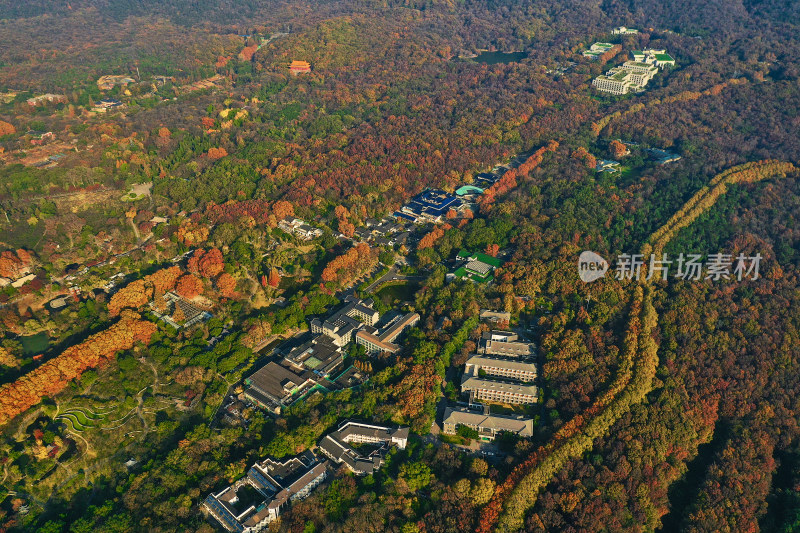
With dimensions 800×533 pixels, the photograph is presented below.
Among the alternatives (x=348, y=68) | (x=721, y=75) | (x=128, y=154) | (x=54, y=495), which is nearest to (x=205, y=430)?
(x=54, y=495)

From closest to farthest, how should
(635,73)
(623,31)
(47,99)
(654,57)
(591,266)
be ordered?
(591,266) < (47,99) < (635,73) < (654,57) < (623,31)

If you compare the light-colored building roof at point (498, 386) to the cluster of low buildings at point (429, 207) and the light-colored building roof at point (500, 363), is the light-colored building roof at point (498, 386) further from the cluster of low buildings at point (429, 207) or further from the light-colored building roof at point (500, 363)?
the cluster of low buildings at point (429, 207)

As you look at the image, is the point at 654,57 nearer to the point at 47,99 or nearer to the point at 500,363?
the point at 500,363

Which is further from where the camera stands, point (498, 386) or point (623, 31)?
point (623, 31)

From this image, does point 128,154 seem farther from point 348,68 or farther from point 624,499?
point 624,499

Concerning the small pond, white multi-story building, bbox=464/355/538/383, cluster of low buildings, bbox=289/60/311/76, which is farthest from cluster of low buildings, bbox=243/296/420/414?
cluster of low buildings, bbox=289/60/311/76

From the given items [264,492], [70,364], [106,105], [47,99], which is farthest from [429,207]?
[47,99]
